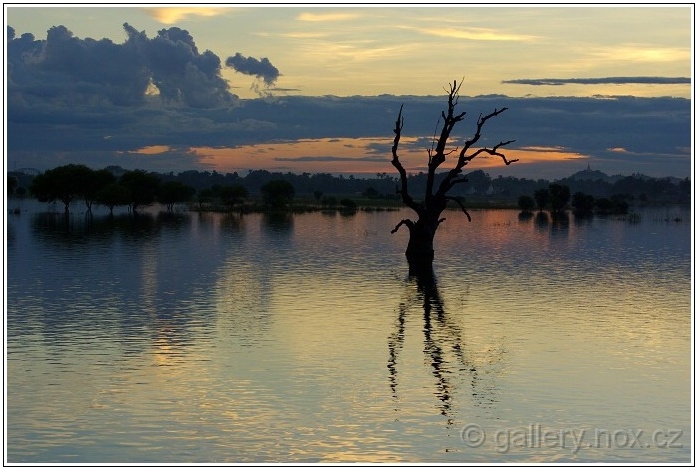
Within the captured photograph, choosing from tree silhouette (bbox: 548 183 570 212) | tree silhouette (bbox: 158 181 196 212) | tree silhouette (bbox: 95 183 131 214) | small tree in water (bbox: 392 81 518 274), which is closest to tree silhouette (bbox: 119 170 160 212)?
tree silhouette (bbox: 158 181 196 212)

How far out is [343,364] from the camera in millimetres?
24031

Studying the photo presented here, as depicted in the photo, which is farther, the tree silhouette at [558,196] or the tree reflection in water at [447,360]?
the tree silhouette at [558,196]

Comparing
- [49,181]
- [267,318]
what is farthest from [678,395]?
[49,181]

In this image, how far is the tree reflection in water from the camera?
69.3 ft

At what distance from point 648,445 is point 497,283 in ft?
82.0

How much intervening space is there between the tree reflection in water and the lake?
7 cm

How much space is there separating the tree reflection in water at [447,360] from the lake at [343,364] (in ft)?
0.22

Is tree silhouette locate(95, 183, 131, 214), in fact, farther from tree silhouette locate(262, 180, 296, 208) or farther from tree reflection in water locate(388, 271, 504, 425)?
tree reflection in water locate(388, 271, 504, 425)

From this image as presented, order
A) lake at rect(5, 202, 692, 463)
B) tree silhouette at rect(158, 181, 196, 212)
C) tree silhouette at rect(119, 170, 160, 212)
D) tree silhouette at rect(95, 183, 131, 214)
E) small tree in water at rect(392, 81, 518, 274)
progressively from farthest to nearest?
1. tree silhouette at rect(158, 181, 196, 212)
2. tree silhouette at rect(119, 170, 160, 212)
3. tree silhouette at rect(95, 183, 131, 214)
4. small tree in water at rect(392, 81, 518, 274)
5. lake at rect(5, 202, 692, 463)

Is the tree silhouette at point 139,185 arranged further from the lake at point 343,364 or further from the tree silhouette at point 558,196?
the lake at point 343,364

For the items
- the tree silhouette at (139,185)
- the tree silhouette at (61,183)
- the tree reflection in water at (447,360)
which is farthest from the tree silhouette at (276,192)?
the tree reflection in water at (447,360)

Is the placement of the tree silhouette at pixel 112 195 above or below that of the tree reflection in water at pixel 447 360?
below

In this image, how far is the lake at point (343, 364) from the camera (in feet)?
58.4

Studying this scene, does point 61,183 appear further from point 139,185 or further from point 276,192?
point 276,192
